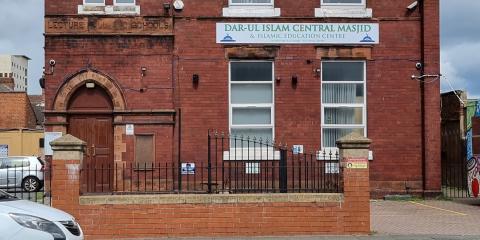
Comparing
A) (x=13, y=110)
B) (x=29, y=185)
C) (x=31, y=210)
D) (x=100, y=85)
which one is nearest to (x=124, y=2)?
(x=100, y=85)

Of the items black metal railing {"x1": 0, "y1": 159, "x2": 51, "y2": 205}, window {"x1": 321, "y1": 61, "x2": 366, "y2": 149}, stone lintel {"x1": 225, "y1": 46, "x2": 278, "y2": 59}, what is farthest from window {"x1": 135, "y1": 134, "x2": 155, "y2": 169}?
window {"x1": 321, "y1": 61, "x2": 366, "y2": 149}

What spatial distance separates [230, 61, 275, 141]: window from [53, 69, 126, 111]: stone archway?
304 centimetres

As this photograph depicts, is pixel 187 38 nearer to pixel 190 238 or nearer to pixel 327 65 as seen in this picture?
pixel 327 65

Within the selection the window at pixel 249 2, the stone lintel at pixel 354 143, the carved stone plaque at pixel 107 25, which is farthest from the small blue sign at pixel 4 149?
the stone lintel at pixel 354 143

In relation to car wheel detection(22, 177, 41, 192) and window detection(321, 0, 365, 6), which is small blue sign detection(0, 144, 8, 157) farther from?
window detection(321, 0, 365, 6)

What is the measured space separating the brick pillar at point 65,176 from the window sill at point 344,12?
880cm

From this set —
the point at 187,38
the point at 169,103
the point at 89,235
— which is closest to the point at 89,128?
the point at 169,103

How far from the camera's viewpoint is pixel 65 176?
11.7m

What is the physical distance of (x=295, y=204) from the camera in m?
11.9

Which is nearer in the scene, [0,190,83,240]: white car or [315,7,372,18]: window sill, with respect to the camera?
[0,190,83,240]: white car

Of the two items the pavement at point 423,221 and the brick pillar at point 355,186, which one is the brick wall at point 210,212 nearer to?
the brick pillar at point 355,186

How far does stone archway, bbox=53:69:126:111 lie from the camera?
1736 cm

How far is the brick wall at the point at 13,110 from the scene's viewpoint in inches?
1698

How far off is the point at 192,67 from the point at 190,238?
7.00m
